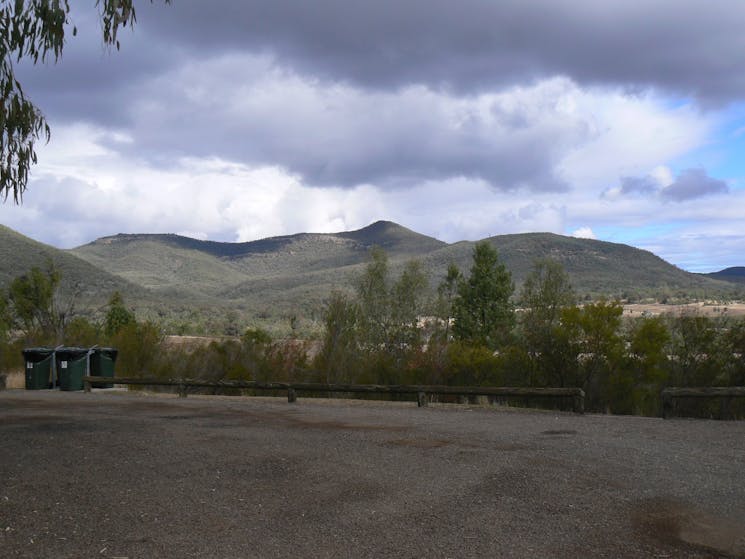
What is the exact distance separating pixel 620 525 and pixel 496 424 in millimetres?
7076

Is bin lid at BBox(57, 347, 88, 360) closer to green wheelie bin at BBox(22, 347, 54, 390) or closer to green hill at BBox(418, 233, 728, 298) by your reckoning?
green wheelie bin at BBox(22, 347, 54, 390)

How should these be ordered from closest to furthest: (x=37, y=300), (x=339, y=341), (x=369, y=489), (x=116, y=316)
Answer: (x=369, y=489), (x=339, y=341), (x=37, y=300), (x=116, y=316)

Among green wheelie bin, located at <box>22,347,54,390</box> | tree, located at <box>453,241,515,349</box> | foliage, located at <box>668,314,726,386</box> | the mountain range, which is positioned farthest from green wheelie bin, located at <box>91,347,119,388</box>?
tree, located at <box>453,241,515,349</box>

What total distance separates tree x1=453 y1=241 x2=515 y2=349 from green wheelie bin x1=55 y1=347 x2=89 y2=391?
71.0 ft

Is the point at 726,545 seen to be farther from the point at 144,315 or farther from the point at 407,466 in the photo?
the point at 144,315

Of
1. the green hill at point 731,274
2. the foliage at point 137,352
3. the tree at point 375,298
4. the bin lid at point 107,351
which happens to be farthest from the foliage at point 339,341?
the green hill at point 731,274

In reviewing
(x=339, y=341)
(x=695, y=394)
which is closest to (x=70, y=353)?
(x=339, y=341)

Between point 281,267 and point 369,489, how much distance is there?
152625 millimetres

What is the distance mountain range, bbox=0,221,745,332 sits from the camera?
8488cm

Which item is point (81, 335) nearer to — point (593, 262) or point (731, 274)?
point (593, 262)

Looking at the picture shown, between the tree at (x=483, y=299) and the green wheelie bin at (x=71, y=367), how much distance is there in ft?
71.0

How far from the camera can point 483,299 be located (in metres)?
40.9

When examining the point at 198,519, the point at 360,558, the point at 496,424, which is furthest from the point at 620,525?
the point at 496,424

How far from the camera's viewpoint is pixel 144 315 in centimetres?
7544
